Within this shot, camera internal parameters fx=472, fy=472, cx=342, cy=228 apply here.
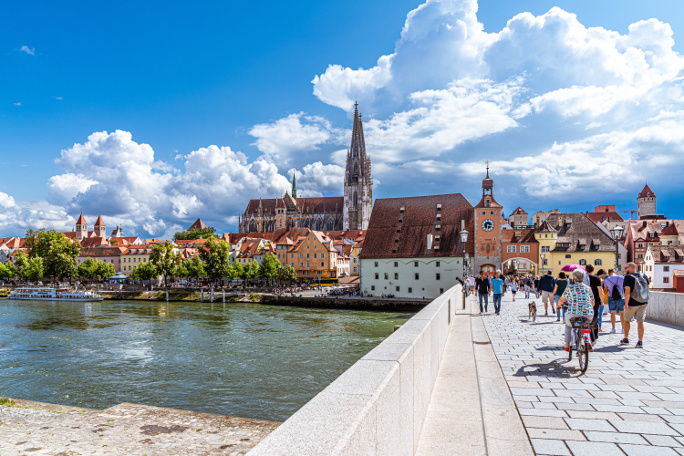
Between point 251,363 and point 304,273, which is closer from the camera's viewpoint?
point 251,363

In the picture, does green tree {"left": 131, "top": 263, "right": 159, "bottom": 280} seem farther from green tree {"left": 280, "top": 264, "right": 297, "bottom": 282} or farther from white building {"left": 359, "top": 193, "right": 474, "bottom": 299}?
white building {"left": 359, "top": 193, "right": 474, "bottom": 299}

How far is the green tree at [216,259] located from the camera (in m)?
75.6

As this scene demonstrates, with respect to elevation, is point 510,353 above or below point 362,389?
below

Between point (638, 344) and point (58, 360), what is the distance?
22.8 m

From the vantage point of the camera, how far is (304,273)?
85.2 m

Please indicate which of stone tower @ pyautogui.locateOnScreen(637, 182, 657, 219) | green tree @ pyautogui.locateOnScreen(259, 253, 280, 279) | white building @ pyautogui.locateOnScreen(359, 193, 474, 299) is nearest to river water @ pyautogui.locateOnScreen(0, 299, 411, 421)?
white building @ pyautogui.locateOnScreen(359, 193, 474, 299)

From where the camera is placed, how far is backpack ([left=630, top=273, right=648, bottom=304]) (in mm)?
8982

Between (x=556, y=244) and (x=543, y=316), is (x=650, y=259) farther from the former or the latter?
(x=543, y=316)

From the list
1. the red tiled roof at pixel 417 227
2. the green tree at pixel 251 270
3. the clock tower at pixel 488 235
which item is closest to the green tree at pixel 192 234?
the green tree at pixel 251 270

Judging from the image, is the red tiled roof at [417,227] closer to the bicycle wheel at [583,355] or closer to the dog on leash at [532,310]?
the dog on leash at [532,310]

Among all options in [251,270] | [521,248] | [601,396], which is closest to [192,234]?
[251,270]

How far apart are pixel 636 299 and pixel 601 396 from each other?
4312 millimetres

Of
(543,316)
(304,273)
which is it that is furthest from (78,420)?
(304,273)

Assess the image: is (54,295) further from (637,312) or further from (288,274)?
(637,312)
